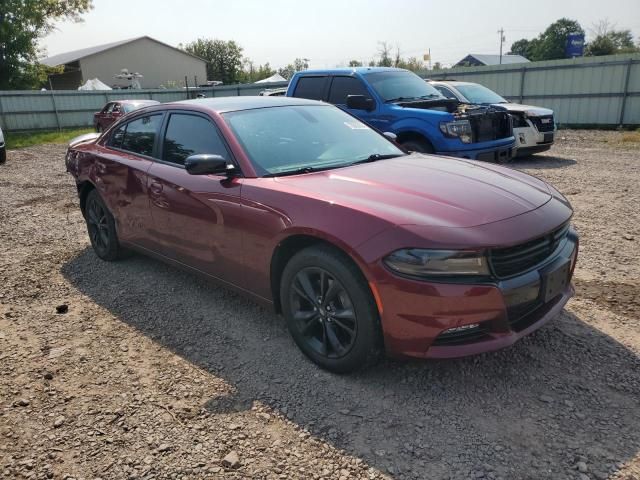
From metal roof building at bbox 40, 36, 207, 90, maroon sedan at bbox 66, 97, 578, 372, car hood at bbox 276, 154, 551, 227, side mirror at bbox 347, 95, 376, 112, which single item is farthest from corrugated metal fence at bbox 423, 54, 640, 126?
metal roof building at bbox 40, 36, 207, 90

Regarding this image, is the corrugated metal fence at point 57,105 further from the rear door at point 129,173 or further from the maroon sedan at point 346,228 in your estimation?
the maroon sedan at point 346,228

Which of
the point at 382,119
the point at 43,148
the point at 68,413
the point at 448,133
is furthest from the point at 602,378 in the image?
the point at 43,148

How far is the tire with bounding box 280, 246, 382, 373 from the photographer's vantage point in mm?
2725

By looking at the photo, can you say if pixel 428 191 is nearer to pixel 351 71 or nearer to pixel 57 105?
pixel 351 71

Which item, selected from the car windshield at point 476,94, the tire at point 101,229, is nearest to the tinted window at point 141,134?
the tire at point 101,229

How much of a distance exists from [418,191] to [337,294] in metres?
0.77

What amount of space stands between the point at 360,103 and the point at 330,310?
18.2ft

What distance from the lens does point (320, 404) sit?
2777mm

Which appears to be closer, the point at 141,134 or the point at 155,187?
the point at 155,187

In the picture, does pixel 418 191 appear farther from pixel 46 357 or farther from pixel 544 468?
pixel 46 357

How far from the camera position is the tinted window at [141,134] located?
4.34 metres

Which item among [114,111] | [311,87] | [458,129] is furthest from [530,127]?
[114,111]

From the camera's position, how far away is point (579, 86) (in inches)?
653

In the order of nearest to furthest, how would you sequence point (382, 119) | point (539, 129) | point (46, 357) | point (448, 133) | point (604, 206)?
point (46, 357)
point (604, 206)
point (448, 133)
point (382, 119)
point (539, 129)
